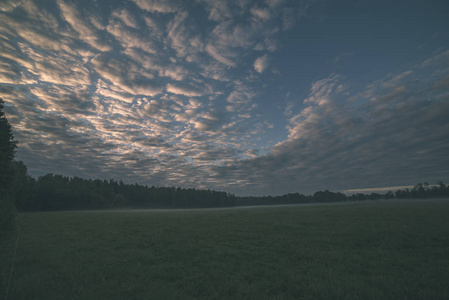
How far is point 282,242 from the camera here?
17.9 metres

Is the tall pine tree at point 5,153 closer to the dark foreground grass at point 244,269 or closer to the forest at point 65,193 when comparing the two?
the forest at point 65,193

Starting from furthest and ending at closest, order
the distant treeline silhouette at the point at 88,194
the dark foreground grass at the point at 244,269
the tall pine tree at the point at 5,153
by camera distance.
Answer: the distant treeline silhouette at the point at 88,194 < the tall pine tree at the point at 5,153 < the dark foreground grass at the point at 244,269

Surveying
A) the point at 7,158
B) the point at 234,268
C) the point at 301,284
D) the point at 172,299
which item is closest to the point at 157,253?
the point at 234,268

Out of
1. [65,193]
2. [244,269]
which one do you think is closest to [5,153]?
[244,269]

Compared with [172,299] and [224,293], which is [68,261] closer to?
[172,299]

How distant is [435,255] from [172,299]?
16.7 metres

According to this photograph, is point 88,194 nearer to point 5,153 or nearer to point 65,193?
point 65,193

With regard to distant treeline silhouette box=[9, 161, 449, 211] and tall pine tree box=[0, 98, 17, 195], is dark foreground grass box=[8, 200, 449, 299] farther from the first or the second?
distant treeline silhouette box=[9, 161, 449, 211]

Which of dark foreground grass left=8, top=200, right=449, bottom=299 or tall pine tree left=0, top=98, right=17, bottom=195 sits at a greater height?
tall pine tree left=0, top=98, right=17, bottom=195

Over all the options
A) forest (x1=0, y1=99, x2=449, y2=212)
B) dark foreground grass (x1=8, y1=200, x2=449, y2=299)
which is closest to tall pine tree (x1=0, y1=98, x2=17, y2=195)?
forest (x1=0, y1=99, x2=449, y2=212)

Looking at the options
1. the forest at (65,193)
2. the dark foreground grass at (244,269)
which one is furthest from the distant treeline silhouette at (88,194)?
the dark foreground grass at (244,269)

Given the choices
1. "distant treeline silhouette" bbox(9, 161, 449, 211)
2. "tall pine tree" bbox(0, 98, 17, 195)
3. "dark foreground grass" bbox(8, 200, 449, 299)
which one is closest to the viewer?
"dark foreground grass" bbox(8, 200, 449, 299)

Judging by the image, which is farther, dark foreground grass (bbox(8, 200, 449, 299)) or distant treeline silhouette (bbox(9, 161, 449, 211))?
distant treeline silhouette (bbox(9, 161, 449, 211))

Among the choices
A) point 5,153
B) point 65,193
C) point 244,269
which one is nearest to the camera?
point 244,269
